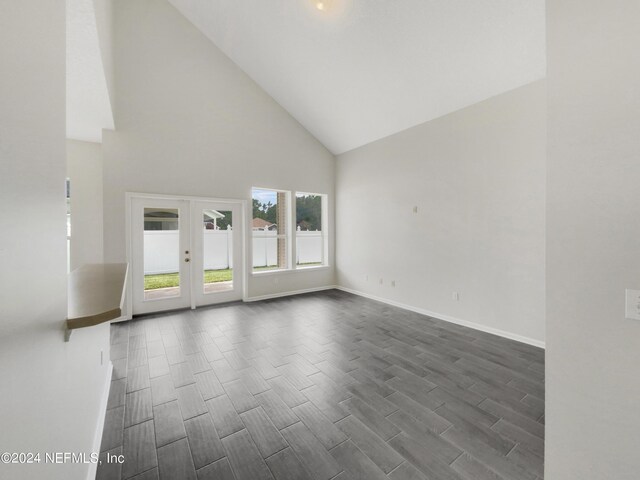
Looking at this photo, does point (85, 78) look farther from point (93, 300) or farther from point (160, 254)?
point (93, 300)

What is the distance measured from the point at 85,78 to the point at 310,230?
472cm

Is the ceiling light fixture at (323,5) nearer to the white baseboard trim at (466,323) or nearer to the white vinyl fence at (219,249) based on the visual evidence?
the white vinyl fence at (219,249)

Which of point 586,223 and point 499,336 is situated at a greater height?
point 586,223

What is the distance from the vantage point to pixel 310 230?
6.75 m

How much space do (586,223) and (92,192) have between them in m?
6.48

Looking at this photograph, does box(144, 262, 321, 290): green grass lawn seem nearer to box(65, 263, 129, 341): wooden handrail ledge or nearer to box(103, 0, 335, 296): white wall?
box(103, 0, 335, 296): white wall

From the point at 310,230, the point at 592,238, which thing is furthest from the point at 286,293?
the point at 592,238

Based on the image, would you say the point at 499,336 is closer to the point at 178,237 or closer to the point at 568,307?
the point at 568,307

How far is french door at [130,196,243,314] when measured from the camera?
463 cm

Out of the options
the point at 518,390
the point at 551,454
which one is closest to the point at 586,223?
the point at 551,454

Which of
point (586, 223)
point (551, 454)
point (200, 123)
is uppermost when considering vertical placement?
point (200, 123)

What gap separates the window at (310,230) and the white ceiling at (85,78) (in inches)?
150

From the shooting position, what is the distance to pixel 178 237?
496 cm

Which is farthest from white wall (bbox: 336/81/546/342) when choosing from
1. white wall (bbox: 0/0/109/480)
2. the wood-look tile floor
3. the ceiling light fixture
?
white wall (bbox: 0/0/109/480)
